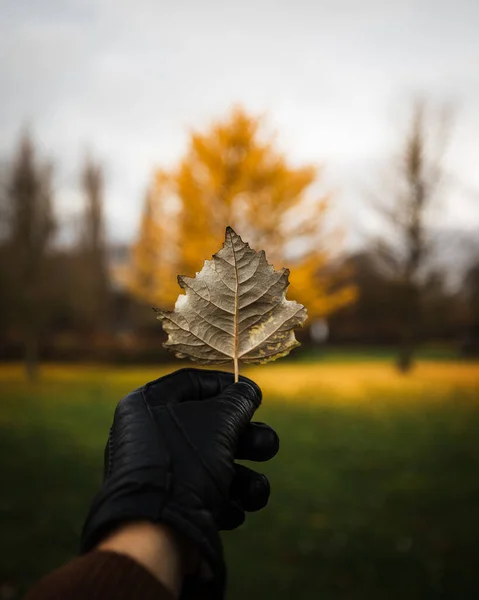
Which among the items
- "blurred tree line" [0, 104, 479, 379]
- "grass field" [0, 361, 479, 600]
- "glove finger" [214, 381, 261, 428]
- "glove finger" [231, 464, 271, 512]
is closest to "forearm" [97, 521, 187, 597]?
"glove finger" [214, 381, 261, 428]

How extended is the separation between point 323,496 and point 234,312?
19.9 ft

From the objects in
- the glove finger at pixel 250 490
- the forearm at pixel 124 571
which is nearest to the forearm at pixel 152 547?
the forearm at pixel 124 571

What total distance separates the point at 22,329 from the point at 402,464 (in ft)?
45.3

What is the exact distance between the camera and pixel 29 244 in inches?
675

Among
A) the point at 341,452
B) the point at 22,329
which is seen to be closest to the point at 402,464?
the point at 341,452

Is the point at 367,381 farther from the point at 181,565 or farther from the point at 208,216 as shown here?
the point at 181,565

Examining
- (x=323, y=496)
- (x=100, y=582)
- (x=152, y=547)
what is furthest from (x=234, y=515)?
(x=323, y=496)

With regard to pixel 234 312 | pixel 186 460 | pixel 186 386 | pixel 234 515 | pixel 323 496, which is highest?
pixel 234 312

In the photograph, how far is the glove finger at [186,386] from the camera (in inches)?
56.9

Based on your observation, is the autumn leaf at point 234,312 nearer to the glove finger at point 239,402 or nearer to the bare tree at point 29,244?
the glove finger at point 239,402

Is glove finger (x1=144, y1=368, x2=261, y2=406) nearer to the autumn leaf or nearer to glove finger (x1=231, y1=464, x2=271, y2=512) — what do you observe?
the autumn leaf

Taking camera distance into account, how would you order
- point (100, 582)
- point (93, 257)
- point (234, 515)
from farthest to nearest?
point (93, 257) → point (234, 515) → point (100, 582)

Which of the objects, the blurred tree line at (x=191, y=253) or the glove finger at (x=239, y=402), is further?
the blurred tree line at (x=191, y=253)

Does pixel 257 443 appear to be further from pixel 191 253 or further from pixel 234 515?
pixel 191 253
